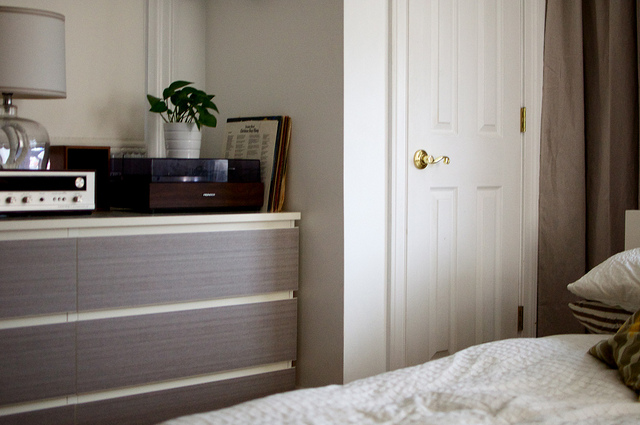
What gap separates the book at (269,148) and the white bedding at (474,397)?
41.8 inches

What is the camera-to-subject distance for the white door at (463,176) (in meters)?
2.18

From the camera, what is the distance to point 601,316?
1.66 m

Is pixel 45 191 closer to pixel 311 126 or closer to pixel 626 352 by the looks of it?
pixel 311 126

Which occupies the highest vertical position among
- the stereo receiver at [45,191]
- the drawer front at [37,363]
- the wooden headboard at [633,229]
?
the stereo receiver at [45,191]

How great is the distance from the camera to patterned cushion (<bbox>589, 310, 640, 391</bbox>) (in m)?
1.18

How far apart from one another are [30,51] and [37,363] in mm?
943

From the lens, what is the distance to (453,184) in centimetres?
228

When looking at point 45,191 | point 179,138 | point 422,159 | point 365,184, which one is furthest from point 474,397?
point 179,138

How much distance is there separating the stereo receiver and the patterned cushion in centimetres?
141

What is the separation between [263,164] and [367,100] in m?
0.47

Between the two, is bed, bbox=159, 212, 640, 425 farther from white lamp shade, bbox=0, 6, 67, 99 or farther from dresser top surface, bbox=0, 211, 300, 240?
white lamp shade, bbox=0, 6, 67, 99

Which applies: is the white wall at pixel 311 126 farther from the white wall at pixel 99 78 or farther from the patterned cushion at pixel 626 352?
the patterned cushion at pixel 626 352

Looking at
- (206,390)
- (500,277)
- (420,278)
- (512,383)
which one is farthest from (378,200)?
(512,383)

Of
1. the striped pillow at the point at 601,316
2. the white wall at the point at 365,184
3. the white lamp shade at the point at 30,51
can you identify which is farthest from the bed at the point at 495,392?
the white lamp shade at the point at 30,51
